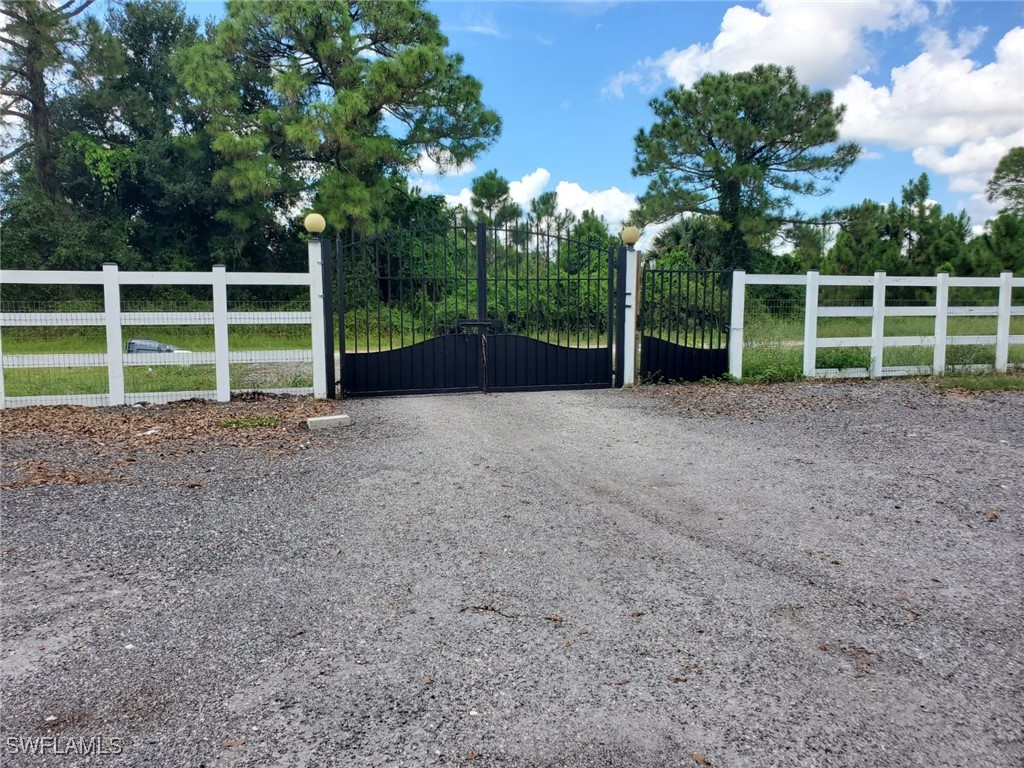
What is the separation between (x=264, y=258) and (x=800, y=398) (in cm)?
1685

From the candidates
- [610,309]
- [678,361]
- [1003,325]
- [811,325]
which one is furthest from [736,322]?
[1003,325]

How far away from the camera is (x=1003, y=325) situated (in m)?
10.6

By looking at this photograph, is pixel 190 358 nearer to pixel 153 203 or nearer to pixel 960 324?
pixel 960 324

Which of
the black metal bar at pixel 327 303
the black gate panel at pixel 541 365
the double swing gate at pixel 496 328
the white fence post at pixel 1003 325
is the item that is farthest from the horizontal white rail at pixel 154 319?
the white fence post at pixel 1003 325

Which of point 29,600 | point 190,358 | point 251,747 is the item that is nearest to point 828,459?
point 251,747

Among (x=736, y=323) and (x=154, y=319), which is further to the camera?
(x=736, y=323)

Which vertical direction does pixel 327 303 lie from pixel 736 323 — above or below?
above

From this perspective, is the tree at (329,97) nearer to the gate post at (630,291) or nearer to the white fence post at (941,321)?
the gate post at (630,291)

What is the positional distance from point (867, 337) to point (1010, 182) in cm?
2123

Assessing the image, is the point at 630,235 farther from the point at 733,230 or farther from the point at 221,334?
the point at 733,230

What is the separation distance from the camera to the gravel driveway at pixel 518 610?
2.00 meters

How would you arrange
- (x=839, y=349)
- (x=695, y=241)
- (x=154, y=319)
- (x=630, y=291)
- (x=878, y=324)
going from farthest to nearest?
(x=695, y=241), (x=839, y=349), (x=878, y=324), (x=630, y=291), (x=154, y=319)

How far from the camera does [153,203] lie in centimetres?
1911

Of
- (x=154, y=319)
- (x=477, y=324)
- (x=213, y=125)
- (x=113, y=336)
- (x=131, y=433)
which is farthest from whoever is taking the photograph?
(x=213, y=125)
